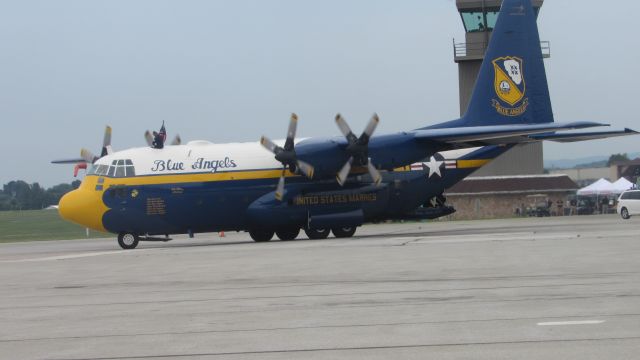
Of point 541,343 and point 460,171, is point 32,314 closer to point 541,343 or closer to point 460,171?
point 541,343

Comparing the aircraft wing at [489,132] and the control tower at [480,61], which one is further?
Answer: the control tower at [480,61]

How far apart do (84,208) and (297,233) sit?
9035mm

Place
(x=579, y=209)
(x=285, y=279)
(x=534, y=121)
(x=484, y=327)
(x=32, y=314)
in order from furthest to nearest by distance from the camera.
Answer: (x=579, y=209), (x=534, y=121), (x=285, y=279), (x=32, y=314), (x=484, y=327)

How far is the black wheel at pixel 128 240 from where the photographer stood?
35875 millimetres

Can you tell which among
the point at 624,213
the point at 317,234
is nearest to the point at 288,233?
the point at 317,234

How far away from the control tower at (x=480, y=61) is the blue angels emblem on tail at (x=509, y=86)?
81.5ft

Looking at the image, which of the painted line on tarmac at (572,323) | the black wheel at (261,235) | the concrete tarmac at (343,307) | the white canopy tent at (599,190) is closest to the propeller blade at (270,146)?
the black wheel at (261,235)

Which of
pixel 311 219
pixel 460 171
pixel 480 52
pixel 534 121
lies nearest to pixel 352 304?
pixel 311 219

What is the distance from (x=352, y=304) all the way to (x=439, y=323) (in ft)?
8.63

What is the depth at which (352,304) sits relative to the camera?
556 inches

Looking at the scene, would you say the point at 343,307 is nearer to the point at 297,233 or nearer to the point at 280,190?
the point at 280,190

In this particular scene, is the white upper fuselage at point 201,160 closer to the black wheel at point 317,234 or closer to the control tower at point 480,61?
the black wheel at point 317,234

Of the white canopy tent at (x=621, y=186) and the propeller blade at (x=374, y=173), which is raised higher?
the propeller blade at (x=374, y=173)

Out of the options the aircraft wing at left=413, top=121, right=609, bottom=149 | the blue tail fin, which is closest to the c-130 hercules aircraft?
the aircraft wing at left=413, top=121, right=609, bottom=149
